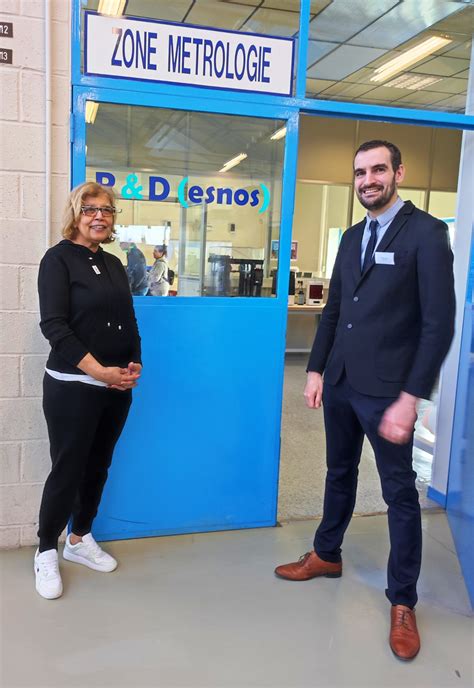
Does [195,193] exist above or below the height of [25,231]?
above

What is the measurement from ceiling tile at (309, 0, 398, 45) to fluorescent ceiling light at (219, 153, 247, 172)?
1.51 meters

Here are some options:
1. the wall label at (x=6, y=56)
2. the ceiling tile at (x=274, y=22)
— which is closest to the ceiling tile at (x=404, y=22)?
the ceiling tile at (x=274, y=22)

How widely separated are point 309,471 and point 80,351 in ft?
7.36

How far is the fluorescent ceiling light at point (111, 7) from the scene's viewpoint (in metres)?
2.33

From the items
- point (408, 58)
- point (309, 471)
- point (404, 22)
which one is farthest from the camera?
point (408, 58)

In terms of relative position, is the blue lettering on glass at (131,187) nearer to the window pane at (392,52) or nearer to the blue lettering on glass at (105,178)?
the blue lettering on glass at (105,178)

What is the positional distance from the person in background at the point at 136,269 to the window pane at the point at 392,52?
3.68ft

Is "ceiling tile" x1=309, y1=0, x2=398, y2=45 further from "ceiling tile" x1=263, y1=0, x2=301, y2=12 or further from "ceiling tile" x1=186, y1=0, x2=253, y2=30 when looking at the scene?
"ceiling tile" x1=186, y1=0, x2=253, y2=30

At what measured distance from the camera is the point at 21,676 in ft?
5.90

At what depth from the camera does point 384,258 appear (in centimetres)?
198

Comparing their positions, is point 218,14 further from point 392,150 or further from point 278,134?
point 392,150

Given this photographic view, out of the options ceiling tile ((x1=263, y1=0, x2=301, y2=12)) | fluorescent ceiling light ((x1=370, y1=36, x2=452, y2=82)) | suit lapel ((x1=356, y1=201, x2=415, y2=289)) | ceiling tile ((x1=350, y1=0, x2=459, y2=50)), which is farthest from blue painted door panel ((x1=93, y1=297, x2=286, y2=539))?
fluorescent ceiling light ((x1=370, y1=36, x2=452, y2=82))

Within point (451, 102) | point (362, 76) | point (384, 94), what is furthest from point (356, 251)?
point (451, 102)

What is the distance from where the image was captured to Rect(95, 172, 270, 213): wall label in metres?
2.47
